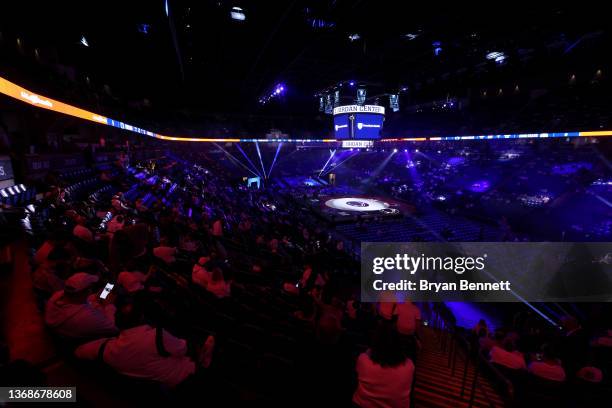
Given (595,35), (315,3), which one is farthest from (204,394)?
(595,35)

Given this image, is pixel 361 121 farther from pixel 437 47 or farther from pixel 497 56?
pixel 437 47

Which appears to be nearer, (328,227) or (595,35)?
(595,35)

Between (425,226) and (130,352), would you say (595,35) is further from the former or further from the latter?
(130,352)

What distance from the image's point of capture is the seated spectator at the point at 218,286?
4.61m

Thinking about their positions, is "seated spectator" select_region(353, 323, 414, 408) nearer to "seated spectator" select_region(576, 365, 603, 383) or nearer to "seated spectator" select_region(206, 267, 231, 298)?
"seated spectator" select_region(206, 267, 231, 298)

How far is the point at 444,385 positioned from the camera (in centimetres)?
425

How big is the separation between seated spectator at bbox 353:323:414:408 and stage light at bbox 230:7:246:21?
9.14 metres

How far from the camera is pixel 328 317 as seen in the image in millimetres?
3783

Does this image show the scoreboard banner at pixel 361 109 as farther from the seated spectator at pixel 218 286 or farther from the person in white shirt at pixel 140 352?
the person in white shirt at pixel 140 352

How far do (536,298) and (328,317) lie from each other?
11083 mm

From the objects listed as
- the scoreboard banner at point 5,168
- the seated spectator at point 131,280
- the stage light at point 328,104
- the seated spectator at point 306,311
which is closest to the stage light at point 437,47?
the stage light at point 328,104

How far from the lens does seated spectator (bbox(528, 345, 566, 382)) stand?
3764 millimetres

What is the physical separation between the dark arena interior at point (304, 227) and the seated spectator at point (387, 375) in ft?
0.06

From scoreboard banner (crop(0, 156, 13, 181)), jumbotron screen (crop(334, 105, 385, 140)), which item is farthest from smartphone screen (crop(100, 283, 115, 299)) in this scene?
jumbotron screen (crop(334, 105, 385, 140))
